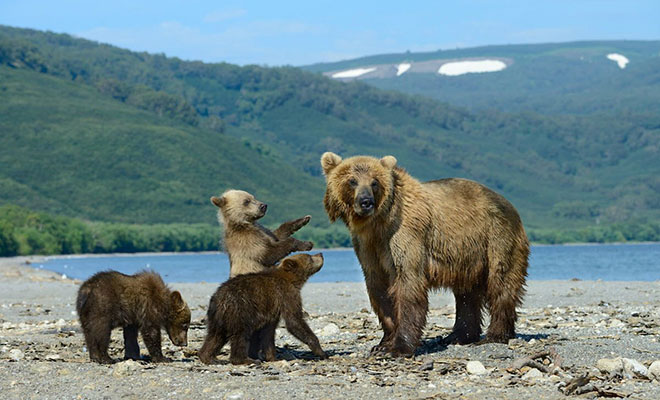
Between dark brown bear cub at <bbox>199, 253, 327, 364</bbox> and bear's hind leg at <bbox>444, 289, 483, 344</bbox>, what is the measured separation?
1.57m

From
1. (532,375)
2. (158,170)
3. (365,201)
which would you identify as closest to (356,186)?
(365,201)

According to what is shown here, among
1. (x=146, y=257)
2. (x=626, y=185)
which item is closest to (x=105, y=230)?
(x=146, y=257)

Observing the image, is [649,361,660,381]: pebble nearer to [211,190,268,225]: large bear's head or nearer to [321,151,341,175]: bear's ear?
[321,151,341,175]: bear's ear

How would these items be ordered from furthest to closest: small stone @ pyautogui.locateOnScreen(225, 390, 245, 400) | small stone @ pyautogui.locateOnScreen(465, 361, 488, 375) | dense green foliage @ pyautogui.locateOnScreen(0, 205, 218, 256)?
dense green foliage @ pyautogui.locateOnScreen(0, 205, 218, 256)
small stone @ pyautogui.locateOnScreen(465, 361, 488, 375)
small stone @ pyautogui.locateOnScreen(225, 390, 245, 400)

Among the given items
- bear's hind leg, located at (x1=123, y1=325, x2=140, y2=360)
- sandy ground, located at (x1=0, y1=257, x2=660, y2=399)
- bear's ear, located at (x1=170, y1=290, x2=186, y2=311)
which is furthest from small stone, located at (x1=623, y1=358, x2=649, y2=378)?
bear's hind leg, located at (x1=123, y1=325, x2=140, y2=360)

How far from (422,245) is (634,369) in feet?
7.21

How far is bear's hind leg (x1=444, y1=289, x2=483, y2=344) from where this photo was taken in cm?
955

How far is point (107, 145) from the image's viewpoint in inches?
4764

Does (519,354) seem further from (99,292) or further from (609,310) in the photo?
(609,310)

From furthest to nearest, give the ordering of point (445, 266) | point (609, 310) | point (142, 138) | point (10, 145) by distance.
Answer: point (142, 138)
point (10, 145)
point (609, 310)
point (445, 266)

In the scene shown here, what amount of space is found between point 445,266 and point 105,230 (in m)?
78.2

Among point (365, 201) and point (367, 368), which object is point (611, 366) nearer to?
point (367, 368)

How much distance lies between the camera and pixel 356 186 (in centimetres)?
859

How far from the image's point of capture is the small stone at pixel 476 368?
7.87m
